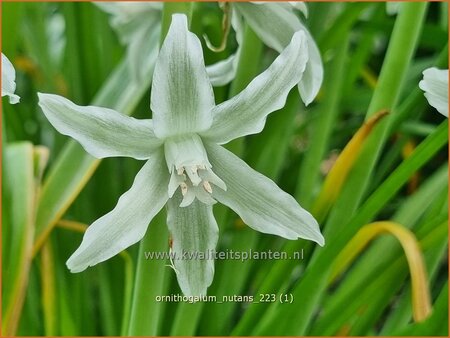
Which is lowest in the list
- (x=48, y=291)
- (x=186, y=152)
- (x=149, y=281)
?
(x=48, y=291)

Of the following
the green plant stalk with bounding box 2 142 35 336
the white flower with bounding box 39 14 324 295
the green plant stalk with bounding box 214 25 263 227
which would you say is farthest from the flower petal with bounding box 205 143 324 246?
the green plant stalk with bounding box 2 142 35 336

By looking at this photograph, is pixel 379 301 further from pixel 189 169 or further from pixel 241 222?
pixel 189 169

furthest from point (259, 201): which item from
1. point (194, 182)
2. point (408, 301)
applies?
point (408, 301)

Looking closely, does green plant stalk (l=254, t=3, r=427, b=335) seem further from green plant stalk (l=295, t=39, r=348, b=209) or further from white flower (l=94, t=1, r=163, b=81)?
white flower (l=94, t=1, r=163, b=81)

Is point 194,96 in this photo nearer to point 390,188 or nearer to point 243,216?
point 243,216

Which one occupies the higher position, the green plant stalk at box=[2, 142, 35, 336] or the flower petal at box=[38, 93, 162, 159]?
the flower petal at box=[38, 93, 162, 159]

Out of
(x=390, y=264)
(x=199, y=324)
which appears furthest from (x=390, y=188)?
(x=199, y=324)

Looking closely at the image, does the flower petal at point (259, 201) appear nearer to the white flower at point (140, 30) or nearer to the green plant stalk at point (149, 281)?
the green plant stalk at point (149, 281)
